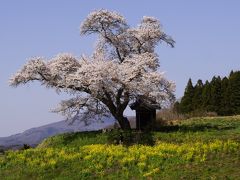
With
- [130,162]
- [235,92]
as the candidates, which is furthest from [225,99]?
[130,162]

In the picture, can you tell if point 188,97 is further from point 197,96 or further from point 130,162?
point 130,162

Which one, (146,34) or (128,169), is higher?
(146,34)

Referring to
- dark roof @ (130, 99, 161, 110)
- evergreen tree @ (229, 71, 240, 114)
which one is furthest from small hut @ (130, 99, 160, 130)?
evergreen tree @ (229, 71, 240, 114)

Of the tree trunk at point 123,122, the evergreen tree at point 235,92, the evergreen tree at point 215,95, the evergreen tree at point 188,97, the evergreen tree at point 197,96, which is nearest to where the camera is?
the tree trunk at point 123,122

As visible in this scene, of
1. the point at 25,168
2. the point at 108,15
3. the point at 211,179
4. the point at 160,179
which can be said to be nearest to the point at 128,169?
the point at 160,179

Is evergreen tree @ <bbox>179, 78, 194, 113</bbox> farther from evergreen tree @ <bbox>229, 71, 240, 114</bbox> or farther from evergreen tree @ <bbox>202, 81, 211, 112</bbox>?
evergreen tree @ <bbox>229, 71, 240, 114</bbox>

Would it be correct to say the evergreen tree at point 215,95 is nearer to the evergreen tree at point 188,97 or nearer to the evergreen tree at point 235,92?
the evergreen tree at point 235,92

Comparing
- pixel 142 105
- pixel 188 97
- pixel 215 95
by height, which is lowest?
pixel 142 105

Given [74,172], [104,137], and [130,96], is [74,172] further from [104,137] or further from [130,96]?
[130,96]

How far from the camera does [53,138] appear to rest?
35.3 m

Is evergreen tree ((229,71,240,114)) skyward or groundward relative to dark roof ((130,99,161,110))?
skyward

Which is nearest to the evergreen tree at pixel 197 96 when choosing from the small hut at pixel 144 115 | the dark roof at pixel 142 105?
the small hut at pixel 144 115

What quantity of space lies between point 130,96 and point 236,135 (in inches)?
319

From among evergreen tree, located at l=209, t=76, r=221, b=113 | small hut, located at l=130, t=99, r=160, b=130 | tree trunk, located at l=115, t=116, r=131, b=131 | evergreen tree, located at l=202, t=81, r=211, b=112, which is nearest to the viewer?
tree trunk, located at l=115, t=116, r=131, b=131
